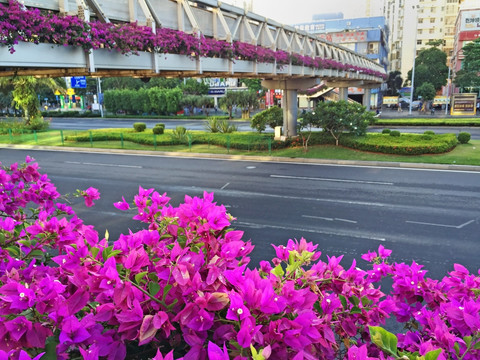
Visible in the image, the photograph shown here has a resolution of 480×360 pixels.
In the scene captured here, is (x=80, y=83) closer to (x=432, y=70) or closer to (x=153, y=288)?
(x=153, y=288)

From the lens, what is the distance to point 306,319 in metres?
1.78

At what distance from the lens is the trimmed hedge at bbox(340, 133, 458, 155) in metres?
21.1

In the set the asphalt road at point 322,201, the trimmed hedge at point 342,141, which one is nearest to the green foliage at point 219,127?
the trimmed hedge at point 342,141

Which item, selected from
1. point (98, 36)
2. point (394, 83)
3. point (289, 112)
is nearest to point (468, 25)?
point (394, 83)

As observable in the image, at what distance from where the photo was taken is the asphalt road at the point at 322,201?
9461 mm

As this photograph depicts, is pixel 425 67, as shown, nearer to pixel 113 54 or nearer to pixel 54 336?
pixel 113 54

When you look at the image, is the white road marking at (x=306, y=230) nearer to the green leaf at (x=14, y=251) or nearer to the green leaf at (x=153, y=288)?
the green leaf at (x=14, y=251)

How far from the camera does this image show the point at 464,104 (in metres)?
47.6

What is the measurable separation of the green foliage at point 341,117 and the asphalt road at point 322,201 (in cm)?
447

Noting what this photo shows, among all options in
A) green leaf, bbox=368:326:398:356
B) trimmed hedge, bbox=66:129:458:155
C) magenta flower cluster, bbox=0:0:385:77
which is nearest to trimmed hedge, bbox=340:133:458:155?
trimmed hedge, bbox=66:129:458:155

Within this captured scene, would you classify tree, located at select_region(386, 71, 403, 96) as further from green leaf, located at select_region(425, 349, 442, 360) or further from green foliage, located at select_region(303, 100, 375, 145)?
green leaf, located at select_region(425, 349, 442, 360)

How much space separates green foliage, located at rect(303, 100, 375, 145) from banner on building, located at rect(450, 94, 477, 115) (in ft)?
102

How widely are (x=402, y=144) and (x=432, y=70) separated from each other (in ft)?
175

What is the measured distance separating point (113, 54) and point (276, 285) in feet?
33.5
